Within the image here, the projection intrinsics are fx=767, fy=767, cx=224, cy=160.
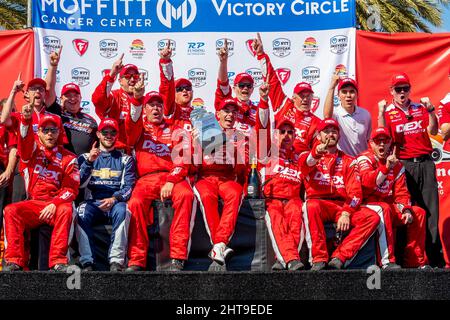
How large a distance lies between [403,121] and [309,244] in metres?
1.75

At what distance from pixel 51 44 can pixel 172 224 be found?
2658mm

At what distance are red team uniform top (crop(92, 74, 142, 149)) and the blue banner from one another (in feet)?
2.81

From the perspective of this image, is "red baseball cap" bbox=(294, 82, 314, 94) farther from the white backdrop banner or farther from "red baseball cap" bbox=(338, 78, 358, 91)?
the white backdrop banner

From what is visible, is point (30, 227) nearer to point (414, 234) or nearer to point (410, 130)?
point (414, 234)

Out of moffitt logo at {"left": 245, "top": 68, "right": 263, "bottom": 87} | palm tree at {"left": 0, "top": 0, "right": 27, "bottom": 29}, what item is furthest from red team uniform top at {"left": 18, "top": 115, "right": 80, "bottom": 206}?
A: palm tree at {"left": 0, "top": 0, "right": 27, "bottom": 29}

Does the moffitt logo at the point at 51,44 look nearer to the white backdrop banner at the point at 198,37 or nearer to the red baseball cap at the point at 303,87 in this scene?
the white backdrop banner at the point at 198,37

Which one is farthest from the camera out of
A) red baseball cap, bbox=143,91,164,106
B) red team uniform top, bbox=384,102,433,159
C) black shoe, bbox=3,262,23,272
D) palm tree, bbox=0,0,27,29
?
palm tree, bbox=0,0,27,29

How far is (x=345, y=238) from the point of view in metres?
5.73

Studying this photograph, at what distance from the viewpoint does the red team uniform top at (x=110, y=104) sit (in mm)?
6762

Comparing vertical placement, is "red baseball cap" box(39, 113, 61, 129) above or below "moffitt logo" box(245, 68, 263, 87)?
below

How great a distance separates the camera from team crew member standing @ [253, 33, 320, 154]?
677 cm

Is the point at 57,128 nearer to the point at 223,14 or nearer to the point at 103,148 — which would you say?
the point at 103,148
